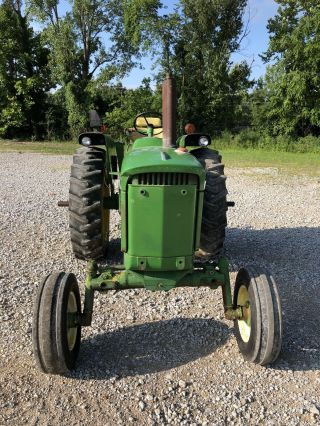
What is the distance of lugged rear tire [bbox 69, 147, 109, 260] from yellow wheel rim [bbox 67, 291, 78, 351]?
3.81 feet

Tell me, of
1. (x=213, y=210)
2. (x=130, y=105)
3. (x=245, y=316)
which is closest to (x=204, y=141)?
(x=213, y=210)

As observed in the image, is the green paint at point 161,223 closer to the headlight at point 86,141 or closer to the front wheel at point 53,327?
the front wheel at point 53,327

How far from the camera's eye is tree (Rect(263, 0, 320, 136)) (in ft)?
70.2

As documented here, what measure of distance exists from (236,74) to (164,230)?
2478cm

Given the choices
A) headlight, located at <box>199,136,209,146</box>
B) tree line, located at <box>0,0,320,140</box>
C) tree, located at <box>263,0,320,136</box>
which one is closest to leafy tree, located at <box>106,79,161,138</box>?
tree line, located at <box>0,0,320,140</box>

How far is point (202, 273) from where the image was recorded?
3.20m

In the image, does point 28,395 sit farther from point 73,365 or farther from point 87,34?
point 87,34

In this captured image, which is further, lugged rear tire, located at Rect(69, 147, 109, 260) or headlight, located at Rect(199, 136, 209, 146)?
headlight, located at Rect(199, 136, 209, 146)

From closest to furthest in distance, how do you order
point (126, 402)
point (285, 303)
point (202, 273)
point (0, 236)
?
point (126, 402) → point (202, 273) → point (285, 303) → point (0, 236)

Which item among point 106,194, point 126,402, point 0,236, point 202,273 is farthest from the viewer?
point 0,236

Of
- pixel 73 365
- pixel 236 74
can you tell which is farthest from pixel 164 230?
pixel 236 74

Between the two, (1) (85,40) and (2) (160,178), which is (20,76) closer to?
(1) (85,40)

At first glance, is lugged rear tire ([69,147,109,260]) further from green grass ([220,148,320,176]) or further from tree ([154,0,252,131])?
tree ([154,0,252,131])

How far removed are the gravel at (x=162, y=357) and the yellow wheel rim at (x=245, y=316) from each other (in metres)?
0.17
